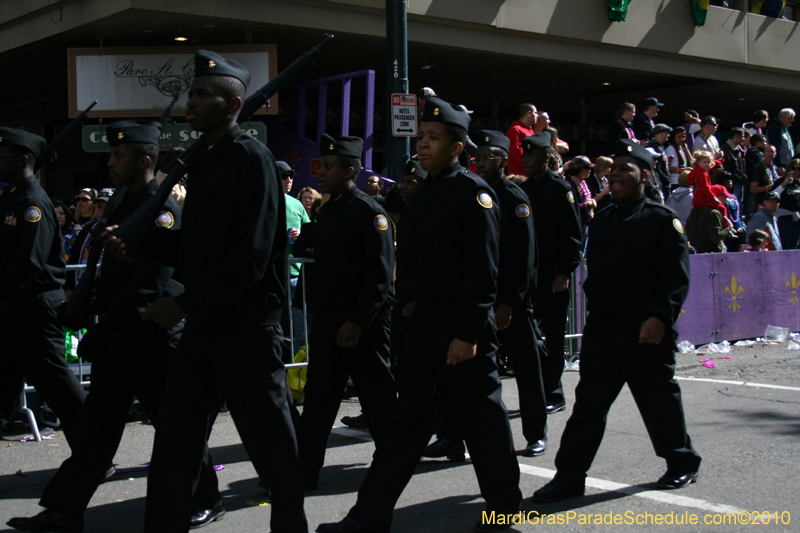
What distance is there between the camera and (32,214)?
189 inches

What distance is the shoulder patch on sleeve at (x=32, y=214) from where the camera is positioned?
4797mm

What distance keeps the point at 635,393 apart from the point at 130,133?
312cm

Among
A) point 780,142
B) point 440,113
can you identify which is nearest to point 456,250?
point 440,113

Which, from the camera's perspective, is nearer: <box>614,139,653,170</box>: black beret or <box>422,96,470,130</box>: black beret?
<box>422,96,470,130</box>: black beret

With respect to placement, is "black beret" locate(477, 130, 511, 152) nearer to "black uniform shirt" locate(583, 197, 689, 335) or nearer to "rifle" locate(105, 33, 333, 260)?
"black uniform shirt" locate(583, 197, 689, 335)

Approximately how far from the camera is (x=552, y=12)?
49.0ft

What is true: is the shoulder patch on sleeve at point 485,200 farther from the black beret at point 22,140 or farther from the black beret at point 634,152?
the black beret at point 22,140

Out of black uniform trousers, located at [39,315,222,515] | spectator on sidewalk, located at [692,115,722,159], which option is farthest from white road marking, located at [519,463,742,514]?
spectator on sidewalk, located at [692,115,722,159]

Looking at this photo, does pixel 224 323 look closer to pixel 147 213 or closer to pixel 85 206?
pixel 147 213

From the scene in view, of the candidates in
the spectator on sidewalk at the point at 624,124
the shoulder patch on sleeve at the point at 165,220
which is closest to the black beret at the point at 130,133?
the shoulder patch on sleeve at the point at 165,220

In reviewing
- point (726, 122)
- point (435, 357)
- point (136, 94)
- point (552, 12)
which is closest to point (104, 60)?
point (136, 94)

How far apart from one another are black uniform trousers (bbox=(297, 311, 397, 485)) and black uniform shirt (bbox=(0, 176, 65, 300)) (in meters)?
1.61

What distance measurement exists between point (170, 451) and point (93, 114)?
10.6 m

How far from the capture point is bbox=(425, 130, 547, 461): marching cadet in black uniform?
5.41m
